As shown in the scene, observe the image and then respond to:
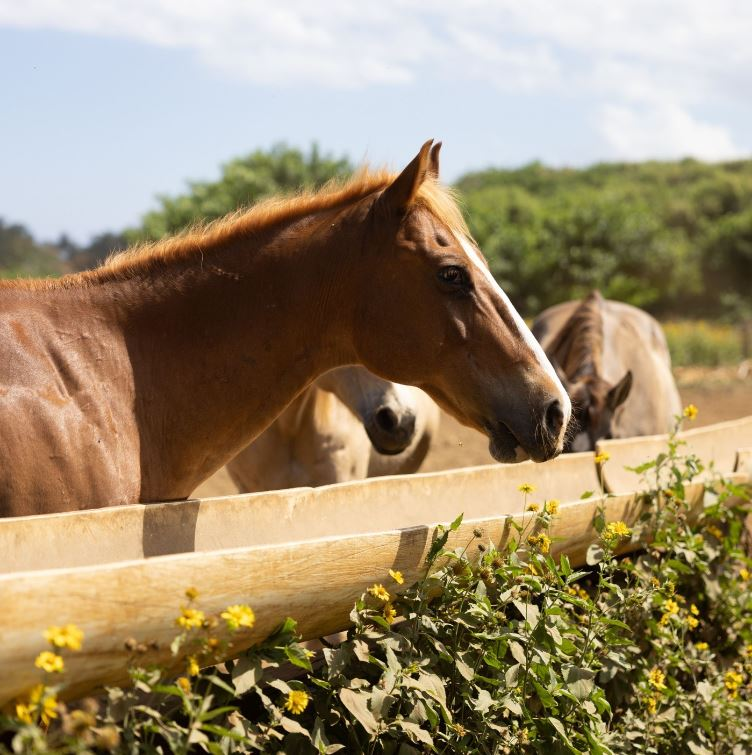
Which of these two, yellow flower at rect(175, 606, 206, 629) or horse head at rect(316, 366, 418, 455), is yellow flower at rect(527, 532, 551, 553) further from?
horse head at rect(316, 366, 418, 455)

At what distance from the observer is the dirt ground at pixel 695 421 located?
8.84 metres

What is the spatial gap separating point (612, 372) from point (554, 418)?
281 cm

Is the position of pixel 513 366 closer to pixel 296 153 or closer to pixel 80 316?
pixel 80 316

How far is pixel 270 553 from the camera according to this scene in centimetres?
203

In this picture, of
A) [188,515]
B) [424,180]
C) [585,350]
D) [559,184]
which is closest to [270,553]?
[188,515]

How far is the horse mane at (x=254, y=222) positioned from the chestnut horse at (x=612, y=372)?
1.87 metres

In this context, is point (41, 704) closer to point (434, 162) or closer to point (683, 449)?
point (434, 162)

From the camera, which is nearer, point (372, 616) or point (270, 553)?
point (270, 553)

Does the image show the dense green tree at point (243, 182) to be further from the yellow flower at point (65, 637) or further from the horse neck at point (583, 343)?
the yellow flower at point (65, 637)

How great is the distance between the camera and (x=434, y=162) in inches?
126

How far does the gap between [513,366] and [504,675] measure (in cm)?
96

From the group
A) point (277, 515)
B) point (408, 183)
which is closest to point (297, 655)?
point (277, 515)

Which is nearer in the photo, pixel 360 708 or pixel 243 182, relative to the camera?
pixel 360 708

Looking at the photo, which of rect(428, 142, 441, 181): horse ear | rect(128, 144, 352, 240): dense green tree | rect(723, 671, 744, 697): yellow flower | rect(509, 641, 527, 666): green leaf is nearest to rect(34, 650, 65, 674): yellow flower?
rect(509, 641, 527, 666): green leaf
